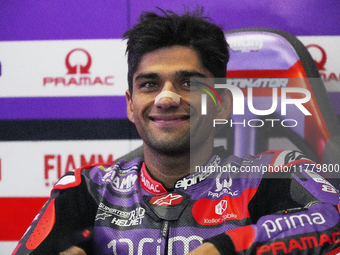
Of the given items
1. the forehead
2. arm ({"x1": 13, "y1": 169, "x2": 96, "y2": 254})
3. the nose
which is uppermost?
the forehead

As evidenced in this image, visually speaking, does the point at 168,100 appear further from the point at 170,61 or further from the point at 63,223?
the point at 63,223

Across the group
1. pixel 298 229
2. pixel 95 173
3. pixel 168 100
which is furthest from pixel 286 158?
pixel 95 173

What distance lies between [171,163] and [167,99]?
20cm

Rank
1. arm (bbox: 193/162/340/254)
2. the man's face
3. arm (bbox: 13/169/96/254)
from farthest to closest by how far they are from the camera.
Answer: the man's face → arm (bbox: 13/169/96/254) → arm (bbox: 193/162/340/254)

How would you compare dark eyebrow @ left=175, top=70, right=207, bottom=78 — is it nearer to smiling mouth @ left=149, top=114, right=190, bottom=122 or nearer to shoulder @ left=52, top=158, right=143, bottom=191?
smiling mouth @ left=149, top=114, right=190, bottom=122

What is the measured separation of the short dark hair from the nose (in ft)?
0.48

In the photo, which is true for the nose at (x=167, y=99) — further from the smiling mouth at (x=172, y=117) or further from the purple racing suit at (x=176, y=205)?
the purple racing suit at (x=176, y=205)

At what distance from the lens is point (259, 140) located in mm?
1272

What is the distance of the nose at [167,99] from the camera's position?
0.95 m

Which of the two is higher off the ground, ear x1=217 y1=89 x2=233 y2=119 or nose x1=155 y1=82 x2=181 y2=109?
nose x1=155 y1=82 x2=181 y2=109

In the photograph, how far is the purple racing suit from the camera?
0.87 meters

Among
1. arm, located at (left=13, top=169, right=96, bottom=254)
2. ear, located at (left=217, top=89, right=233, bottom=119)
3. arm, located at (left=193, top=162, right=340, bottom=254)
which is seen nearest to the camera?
arm, located at (left=193, top=162, right=340, bottom=254)

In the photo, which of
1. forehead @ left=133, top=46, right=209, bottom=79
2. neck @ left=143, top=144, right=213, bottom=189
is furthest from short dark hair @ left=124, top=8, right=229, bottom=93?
neck @ left=143, top=144, right=213, bottom=189

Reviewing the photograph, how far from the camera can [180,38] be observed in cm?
103
